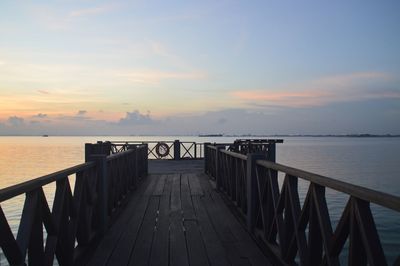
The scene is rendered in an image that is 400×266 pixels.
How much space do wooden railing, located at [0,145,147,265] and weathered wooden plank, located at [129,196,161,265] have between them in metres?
0.56

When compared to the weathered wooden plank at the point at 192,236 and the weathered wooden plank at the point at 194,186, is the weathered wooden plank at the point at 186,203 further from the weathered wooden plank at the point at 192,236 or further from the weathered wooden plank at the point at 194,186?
the weathered wooden plank at the point at 194,186

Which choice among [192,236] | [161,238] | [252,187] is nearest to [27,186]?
[161,238]

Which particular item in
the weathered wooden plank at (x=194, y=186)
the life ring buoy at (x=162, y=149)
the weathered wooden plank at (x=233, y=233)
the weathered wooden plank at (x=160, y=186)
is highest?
the life ring buoy at (x=162, y=149)

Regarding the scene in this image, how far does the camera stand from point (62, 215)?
402 cm

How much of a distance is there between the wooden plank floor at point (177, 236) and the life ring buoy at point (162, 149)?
14.6 metres

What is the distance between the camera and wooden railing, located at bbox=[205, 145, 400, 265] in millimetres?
2566

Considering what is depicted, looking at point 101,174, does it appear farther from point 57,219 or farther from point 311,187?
point 311,187

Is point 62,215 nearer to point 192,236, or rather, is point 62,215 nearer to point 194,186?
point 192,236

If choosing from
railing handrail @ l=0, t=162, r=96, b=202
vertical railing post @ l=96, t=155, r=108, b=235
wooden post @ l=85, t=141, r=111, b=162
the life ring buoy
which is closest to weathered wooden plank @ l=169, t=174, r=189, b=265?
vertical railing post @ l=96, t=155, r=108, b=235

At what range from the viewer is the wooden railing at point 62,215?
288 cm

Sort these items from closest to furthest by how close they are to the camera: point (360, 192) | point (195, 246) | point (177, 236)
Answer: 1. point (360, 192)
2. point (195, 246)
3. point (177, 236)

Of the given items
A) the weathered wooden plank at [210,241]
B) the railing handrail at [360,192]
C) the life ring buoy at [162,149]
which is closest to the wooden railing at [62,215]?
the weathered wooden plank at [210,241]

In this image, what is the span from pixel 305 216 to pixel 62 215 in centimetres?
231

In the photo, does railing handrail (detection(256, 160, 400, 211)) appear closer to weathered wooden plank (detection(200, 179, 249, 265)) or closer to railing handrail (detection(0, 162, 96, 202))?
weathered wooden plank (detection(200, 179, 249, 265))
